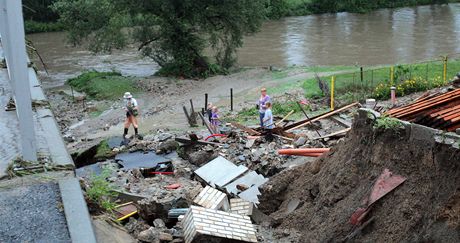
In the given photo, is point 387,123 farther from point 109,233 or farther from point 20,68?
point 20,68

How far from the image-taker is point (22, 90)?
20.0 feet

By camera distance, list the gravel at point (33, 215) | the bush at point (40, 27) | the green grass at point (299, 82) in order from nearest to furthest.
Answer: the gravel at point (33, 215), the green grass at point (299, 82), the bush at point (40, 27)

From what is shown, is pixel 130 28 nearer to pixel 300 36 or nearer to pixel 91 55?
pixel 91 55

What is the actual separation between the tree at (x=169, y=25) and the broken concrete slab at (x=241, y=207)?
23.1m

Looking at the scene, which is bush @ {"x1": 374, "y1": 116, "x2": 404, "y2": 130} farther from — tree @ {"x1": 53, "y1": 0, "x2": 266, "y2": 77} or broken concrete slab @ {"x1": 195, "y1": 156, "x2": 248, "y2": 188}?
tree @ {"x1": 53, "y1": 0, "x2": 266, "y2": 77}

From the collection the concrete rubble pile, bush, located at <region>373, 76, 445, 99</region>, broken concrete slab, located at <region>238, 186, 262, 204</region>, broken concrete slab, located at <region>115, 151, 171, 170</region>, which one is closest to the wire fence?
bush, located at <region>373, 76, 445, 99</region>

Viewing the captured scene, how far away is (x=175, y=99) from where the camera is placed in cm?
2905

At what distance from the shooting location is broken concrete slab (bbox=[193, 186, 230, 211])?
1010cm

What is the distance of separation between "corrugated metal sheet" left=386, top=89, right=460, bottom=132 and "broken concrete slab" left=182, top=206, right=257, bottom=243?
3.03 m

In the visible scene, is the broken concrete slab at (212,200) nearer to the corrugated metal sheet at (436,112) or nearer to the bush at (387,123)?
the bush at (387,123)

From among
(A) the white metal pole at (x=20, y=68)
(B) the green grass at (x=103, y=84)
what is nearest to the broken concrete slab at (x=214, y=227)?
(A) the white metal pole at (x=20, y=68)

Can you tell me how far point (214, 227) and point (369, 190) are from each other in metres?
2.42

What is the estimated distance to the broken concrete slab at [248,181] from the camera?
11547mm

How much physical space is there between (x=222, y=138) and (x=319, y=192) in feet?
23.1
